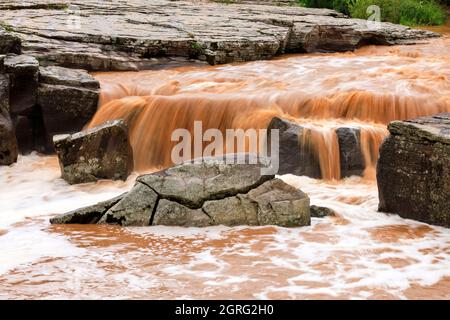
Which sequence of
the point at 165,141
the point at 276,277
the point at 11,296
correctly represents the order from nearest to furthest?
1. the point at 11,296
2. the point at 276,277
3. the point at 165,141

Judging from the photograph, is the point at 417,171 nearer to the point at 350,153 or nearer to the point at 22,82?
the point at 350,153

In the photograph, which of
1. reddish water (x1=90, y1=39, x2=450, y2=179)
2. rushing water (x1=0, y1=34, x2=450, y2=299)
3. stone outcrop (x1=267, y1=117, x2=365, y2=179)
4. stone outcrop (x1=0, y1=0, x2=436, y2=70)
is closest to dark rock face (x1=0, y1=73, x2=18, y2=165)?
rushing water (x1=0, y1=34, x2=450, y2=299)

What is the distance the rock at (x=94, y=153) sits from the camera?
8938mm

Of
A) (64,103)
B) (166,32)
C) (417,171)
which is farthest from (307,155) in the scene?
(166,32)

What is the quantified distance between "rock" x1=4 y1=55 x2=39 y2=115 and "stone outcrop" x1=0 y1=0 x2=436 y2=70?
239cm

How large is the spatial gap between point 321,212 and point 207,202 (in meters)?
1.26

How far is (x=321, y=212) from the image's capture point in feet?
22.3

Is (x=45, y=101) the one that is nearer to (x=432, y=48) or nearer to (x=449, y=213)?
(x=449, y=213)

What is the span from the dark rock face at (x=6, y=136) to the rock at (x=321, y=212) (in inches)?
213

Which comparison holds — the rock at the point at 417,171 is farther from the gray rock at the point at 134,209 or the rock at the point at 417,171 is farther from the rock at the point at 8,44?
the rock at the point at 8,44

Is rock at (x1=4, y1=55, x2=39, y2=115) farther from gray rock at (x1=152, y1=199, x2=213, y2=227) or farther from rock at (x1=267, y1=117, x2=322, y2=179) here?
gray rock at (x1=152, y1=199, x2=213, y2=227)

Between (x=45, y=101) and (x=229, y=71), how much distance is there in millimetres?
4239

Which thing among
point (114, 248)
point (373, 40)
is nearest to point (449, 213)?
point (114, 248)
